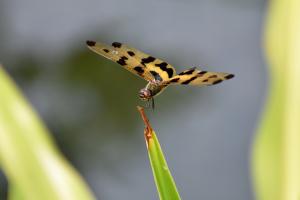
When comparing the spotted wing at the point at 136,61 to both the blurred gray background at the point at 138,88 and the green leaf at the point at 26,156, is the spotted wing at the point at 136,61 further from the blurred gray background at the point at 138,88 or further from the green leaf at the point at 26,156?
the blurred gray background at the point at 138,88

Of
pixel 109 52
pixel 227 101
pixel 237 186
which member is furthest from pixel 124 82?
pixel 109 52

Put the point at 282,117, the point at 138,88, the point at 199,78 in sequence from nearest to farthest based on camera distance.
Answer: the point at 199,78
the point at 282,117
the point at 138,88

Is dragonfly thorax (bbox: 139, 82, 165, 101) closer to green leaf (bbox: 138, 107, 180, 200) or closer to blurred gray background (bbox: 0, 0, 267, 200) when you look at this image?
green leaf (bbox: 138, 107, 180, 200)

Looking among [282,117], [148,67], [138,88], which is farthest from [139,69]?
[138,88]

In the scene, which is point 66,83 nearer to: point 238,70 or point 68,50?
Answer: point 68,50

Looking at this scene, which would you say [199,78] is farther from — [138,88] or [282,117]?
[138,88]
